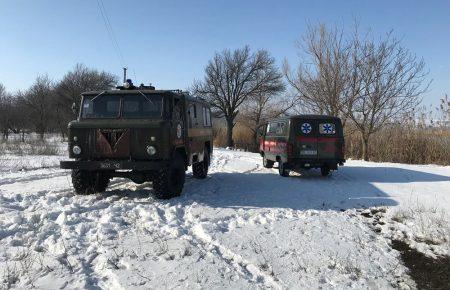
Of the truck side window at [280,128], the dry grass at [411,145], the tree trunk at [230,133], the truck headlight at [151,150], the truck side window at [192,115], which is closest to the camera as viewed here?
the truck headlight at [151,150]

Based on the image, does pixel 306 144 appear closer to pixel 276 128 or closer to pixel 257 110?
pixel 276 128

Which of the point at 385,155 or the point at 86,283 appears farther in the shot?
the point at 385,155

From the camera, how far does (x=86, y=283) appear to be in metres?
4.74

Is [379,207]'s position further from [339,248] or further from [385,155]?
[385,155]

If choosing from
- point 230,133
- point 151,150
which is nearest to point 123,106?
point 151,150

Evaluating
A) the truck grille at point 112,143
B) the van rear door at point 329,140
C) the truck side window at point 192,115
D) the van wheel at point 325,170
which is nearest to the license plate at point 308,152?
the van rear door at point 329,140

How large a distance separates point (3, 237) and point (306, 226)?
463 centimetres

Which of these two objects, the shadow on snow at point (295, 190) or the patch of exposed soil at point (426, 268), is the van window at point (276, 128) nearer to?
the shadow on snow at point (295, 190)

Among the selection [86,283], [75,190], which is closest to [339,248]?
[86,283]

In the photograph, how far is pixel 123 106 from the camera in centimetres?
966

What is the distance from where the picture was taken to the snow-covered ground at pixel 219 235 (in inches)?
197

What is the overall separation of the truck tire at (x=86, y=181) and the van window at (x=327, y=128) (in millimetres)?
6536

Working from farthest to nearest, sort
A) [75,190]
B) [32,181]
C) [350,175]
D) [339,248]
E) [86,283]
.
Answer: [350,175], [32,181], [75,190], [339,248], [86,283]

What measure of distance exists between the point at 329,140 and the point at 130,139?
6.43 m
